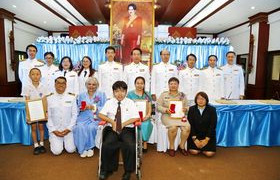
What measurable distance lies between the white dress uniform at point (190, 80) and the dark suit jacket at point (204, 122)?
1.04 meters

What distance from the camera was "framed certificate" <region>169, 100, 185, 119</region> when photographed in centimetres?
352

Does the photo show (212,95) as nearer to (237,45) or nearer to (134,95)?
(134,95)

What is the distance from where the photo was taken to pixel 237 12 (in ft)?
25.4

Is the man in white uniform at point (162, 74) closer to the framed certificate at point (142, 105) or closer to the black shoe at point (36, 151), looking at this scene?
the framed certificate at point (142, 105)

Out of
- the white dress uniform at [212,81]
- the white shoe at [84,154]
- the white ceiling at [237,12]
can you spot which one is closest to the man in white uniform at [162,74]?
the white dress uniform at [212,81]

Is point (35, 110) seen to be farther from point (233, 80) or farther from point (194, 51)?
point (194, 51)

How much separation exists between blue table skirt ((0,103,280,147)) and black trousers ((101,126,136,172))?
1.88 metres

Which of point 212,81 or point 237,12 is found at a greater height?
point 237,12

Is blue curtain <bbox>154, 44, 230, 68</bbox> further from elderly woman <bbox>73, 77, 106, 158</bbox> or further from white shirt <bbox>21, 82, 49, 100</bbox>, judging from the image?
white shirt <bbox>21, 82, 49, 100</bbox>

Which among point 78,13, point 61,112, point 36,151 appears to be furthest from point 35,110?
point 78,13

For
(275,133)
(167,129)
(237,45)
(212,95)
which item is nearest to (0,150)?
(167,129)

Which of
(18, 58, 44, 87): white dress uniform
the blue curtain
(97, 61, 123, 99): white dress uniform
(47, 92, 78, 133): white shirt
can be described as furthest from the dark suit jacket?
the blue curtain

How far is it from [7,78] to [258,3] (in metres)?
8.80

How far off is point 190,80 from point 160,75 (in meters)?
0.62
